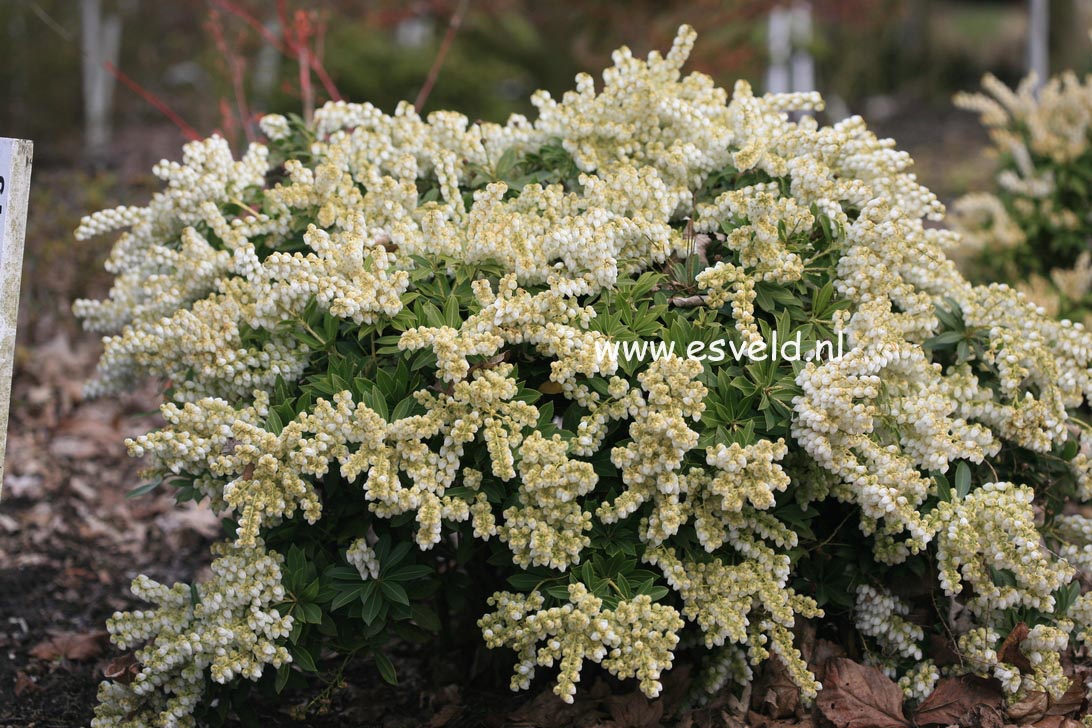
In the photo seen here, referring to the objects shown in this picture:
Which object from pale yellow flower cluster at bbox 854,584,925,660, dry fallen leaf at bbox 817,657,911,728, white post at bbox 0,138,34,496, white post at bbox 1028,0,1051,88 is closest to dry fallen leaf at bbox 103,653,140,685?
white post at bbox 0,138,34,496

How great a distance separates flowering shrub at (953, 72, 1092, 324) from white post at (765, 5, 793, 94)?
6.02 m

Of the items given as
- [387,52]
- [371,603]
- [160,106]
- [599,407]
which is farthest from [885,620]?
[387,52]

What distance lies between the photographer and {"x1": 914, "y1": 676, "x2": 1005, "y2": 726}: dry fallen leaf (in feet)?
8.65

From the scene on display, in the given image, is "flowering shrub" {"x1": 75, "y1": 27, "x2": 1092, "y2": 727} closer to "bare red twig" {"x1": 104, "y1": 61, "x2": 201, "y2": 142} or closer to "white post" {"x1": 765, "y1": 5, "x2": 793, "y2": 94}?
"bare red twig" {"x1": 104, "y1": 61, "x2": 201, "y2": 142}

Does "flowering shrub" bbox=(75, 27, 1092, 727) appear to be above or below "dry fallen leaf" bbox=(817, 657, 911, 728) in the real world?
above

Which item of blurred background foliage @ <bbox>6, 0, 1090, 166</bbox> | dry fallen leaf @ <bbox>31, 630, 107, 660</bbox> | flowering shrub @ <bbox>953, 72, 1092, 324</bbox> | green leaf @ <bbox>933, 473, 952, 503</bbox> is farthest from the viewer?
blurred background foliage @ <bbox>6, 0, 1090, 166</bbox>

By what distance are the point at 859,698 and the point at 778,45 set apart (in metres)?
9.70

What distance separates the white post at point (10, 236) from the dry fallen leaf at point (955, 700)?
7.41ft

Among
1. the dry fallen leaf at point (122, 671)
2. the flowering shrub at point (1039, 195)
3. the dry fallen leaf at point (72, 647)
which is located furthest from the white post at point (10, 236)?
the flowering shrub at point (1039, 195)

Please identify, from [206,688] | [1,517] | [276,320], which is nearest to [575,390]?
[276,320]

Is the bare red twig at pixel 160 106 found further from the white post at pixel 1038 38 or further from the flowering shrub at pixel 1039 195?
the white post at pixel 1038 38

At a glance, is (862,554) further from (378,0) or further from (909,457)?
(378,0)

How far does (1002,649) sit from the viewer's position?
2.63 meters

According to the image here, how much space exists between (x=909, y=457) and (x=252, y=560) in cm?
156
